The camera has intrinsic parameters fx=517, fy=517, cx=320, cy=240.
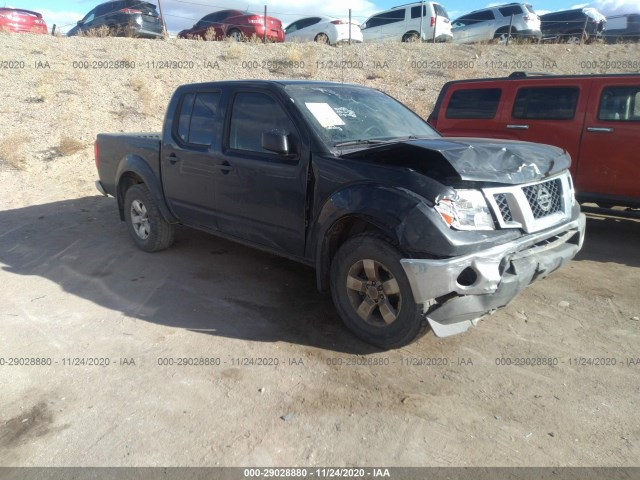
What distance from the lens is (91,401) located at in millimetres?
3152

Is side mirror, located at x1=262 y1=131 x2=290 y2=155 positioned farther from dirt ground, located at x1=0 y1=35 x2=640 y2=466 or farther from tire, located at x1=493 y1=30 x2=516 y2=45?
tire, located at x1=493 y1=30 x2=516 y2=45

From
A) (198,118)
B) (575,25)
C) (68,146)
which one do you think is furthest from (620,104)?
Answer: (575,25)

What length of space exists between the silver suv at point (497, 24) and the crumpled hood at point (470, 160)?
55.4 feet

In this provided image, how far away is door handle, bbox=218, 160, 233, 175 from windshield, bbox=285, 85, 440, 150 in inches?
33.1

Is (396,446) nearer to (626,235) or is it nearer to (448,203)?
(448,203)

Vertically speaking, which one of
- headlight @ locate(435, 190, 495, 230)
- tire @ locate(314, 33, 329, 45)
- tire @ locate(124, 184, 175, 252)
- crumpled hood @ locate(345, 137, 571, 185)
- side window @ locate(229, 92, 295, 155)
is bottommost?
tire @ locate(124, 184, 175, 252)

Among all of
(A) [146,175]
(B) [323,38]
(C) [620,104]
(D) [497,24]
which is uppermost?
(D) [497,24]

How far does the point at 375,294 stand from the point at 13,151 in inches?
361

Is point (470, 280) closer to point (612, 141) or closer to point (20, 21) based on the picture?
point (612, 141)

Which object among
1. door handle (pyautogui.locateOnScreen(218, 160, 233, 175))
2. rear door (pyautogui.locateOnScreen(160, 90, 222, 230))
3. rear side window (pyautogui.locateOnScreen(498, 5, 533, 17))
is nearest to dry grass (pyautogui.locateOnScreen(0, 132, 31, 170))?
rear door (pyautogui.locateOnScreen(160, 90, 222, 230))

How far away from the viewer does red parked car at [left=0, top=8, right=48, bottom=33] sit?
695 inches

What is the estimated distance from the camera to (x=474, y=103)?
693 cm

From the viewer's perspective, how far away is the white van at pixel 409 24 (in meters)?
18.6

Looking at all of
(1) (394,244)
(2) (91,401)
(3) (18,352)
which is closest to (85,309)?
(3) (18,352)
